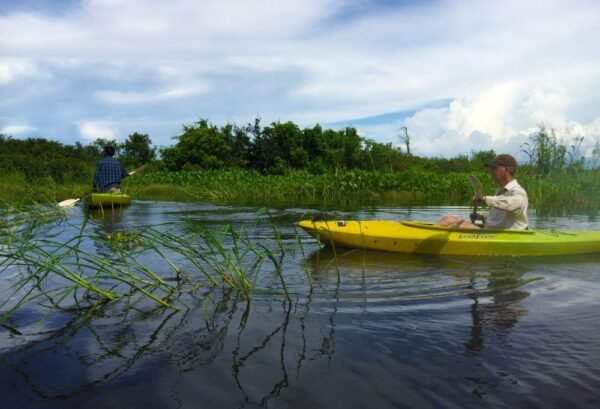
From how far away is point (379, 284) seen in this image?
4680 millimetres

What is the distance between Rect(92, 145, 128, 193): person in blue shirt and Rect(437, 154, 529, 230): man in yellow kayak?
8.01 metres

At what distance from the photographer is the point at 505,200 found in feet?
18.5

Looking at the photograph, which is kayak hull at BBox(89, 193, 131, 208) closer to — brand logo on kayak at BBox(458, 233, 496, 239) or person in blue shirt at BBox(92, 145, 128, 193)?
person in blue shirt at BBox(92, 145, 128, 193)

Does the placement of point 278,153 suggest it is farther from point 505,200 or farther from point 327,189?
point 505,200

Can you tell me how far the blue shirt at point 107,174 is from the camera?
1150 cm

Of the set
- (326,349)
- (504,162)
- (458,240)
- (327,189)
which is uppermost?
(504,162)

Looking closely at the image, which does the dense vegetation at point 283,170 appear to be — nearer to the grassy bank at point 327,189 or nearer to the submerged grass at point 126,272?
the grassy bank at point 327,189

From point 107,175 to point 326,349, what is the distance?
9.73 metres

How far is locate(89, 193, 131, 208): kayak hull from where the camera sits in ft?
35.7

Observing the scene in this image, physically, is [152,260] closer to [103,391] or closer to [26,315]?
[26,315]

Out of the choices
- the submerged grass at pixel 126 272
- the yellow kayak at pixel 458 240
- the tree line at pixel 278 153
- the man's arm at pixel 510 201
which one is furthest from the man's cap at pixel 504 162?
the tree line at pixel 278 153

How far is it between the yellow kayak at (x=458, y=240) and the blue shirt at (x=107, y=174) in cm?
678

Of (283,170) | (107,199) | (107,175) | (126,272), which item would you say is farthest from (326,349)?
(283,170)

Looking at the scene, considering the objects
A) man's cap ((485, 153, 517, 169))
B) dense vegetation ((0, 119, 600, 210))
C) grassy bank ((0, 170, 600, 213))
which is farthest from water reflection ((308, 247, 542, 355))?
grassy bank ((0, 170, 600, 213))
